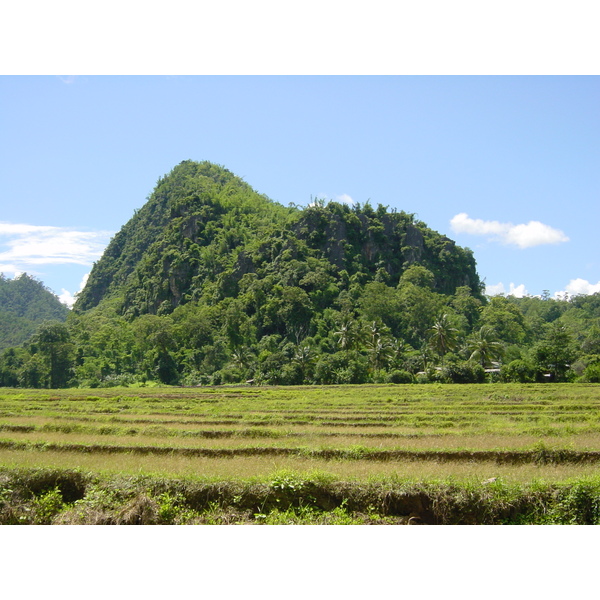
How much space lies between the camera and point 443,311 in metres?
72.6

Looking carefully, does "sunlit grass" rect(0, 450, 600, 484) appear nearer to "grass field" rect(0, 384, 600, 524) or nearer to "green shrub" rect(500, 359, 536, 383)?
"grass field" rect(0, 384, 600, 524)

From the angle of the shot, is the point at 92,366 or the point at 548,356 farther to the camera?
the point at 92,366

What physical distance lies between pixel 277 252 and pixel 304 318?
57.8 ft

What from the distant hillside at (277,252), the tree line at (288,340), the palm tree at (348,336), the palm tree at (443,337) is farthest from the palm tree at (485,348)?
the distant hillside at (277,252)

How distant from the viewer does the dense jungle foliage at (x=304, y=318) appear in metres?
54.8

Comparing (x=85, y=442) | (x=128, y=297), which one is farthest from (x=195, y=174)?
(x=85, y=442)

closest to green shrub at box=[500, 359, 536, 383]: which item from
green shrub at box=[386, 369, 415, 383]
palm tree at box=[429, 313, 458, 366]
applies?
green shrub at box=[386, 369, 415, 383]

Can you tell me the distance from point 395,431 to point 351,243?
70.1m

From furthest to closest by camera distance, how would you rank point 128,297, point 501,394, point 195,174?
point 195,174
point 128,297
point 501,394

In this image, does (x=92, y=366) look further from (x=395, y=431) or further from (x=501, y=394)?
(x=395, y=431)

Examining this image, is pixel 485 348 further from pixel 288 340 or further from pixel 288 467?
pixel 288 467

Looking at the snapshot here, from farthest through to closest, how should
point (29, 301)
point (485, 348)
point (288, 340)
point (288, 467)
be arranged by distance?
point (29, 301) → point (288, 340) → point (485, 348) → point (288, 467)

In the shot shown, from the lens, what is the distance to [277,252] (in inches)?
3378

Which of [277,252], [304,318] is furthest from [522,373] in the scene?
[277,252]
